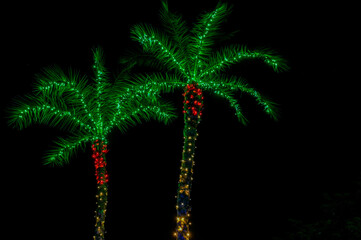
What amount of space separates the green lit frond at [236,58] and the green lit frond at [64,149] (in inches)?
144

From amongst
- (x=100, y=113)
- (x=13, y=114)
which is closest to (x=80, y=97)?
(x=100, y=113)

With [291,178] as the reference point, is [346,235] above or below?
below

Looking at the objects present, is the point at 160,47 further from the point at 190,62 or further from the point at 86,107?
the point at 86,107

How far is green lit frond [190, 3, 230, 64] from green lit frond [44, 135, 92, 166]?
3.57 meters

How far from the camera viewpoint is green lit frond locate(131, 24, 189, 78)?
914 centimetres

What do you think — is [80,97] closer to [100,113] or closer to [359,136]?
[100,113]

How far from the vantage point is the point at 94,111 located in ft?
34.6

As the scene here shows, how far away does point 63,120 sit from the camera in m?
10.4

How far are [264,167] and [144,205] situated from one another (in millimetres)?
4795

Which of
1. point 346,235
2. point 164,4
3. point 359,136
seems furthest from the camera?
point 359,136

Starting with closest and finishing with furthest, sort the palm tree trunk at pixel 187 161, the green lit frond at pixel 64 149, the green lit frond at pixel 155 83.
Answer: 1. the palm tree trunk at pixel 187 161
2. the green lit frond at pixel 155 83
3. the green lit frond at pixel 64 149

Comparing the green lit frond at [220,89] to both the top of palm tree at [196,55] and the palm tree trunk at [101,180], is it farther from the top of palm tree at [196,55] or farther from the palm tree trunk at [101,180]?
the palm tree trunk at [101,180]

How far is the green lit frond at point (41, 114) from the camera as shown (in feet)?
31.7

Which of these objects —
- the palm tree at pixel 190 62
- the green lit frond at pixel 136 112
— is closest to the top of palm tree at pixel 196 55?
the palm tree at pixel 190 62
